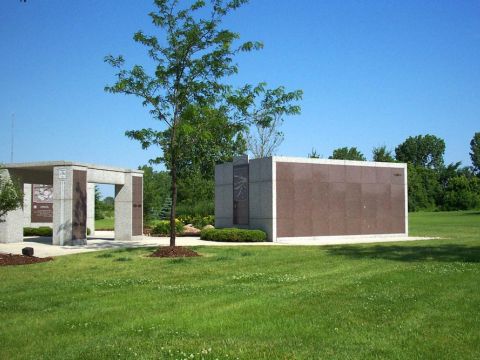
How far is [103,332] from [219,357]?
229 cm

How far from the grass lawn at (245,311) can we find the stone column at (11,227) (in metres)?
12.8

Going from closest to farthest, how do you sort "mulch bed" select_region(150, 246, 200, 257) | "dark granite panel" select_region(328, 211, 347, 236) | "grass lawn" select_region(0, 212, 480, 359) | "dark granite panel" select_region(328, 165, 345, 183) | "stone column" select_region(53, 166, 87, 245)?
"grass lawn" select_region(0, 212, 480, 359) < "mulch bed" select_region(150, 246, 200, 257) < "stone column" select_region(53, 166, 87, 245) < "dark granite panel" select_region(328, 211, 347, 236) < "dark granite panel" select_region(328, 165, 345, 183)

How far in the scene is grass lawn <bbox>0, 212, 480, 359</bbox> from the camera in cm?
663

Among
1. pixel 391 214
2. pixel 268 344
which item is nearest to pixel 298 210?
pixel 391 214

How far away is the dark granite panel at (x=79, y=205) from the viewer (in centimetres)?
2570

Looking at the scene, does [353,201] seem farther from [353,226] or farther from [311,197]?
[311,197]

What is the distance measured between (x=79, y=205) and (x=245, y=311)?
18.9 m

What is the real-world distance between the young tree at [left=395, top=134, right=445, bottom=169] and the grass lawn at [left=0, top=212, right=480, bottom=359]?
4215 inches

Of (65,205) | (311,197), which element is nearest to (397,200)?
(311,197)

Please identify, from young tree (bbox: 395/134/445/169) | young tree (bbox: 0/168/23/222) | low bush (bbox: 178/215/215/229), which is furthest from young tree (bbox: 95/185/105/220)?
young tree (bbox: 395/134/445/169)

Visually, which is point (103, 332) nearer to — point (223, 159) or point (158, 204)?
point (223, 159)

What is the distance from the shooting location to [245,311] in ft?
29.0

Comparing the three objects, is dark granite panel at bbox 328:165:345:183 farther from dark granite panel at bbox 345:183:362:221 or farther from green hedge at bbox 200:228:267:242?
green hedge at bbox 200:228:267:242

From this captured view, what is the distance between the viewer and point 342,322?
7875 millimetres
